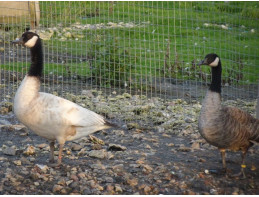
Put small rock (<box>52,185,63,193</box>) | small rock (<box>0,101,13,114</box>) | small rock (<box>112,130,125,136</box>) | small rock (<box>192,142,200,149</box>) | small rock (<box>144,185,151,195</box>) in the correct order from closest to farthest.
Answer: small rock (<box>52,185,63,193</box>) < small rock (<box>144,185,151,195</box>) < small rock (<box>192,142,200,149</box>) < small rock (<box>112,130,125,136</box>) < small rock (<box>0,101,13,114</box>)

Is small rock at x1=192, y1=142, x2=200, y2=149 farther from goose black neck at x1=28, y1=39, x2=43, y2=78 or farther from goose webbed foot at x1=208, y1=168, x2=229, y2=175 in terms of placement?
goose black neck at x1=28, y1=39, x2=43, y2=78

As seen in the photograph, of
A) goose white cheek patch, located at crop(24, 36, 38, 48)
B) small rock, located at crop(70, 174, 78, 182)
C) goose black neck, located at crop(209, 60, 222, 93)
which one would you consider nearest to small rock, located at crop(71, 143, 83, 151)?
small rock, located at crop(70, 174, 78, 182)

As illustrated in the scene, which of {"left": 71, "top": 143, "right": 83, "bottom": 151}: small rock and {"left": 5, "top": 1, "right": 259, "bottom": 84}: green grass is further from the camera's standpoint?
{"left": 5, "top": 1, "right": 259, "bottom": 84}: green grass

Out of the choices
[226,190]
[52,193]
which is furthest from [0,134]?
[226,190]

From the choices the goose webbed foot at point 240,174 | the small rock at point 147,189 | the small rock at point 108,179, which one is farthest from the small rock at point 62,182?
the goose webbed foot at point 240,174

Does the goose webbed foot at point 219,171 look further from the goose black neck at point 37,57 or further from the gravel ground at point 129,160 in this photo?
the goose black neck at point 37,57

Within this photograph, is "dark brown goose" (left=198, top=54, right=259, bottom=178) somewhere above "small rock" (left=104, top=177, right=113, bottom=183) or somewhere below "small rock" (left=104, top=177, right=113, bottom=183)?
above

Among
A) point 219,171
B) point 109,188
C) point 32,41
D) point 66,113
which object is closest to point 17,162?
point 66,113

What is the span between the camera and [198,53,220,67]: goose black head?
6.10 m

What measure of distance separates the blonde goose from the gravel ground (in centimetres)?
40

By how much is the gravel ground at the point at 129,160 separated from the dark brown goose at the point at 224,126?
400 mm

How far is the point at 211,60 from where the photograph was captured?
6141 mm

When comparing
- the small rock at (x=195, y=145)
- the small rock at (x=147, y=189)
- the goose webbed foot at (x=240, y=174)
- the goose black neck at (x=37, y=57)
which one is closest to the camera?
the small rock at (x=147, y=189)

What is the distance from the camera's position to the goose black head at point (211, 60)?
6102 mm
